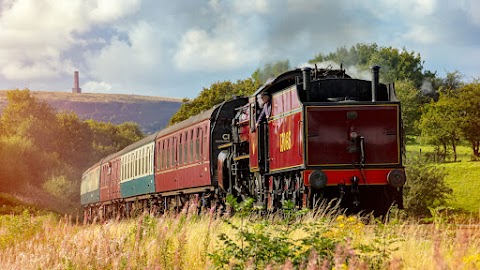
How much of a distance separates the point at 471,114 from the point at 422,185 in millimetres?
31192

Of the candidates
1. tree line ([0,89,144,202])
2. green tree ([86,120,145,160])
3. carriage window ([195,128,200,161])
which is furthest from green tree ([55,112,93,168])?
carriage window ([195,128,200,161])

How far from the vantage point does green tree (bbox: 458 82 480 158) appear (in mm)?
58125

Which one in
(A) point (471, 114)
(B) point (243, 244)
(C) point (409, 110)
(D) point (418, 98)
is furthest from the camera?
(D) point (418, 98)

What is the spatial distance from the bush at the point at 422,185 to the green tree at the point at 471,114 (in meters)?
25.9

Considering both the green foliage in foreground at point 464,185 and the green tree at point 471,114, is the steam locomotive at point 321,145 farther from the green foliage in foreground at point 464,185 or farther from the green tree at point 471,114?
the green tree at point 471,114

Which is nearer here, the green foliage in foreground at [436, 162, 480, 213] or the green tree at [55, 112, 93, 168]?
the green foliage in foreground at [436, 162, 480, 213]

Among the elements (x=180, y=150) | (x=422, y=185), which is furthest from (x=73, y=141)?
(x=180, y=150)

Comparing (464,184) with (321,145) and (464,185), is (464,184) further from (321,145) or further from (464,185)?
(321,145)

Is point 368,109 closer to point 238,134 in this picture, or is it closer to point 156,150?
point 238,134

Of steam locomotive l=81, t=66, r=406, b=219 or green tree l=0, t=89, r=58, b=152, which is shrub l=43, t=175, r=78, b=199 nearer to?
green tree l=0, t=89, r=58, b=152

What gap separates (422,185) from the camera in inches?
1238

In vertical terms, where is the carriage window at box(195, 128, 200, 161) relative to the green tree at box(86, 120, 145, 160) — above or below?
below

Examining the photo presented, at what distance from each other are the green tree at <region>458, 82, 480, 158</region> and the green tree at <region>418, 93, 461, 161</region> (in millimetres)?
433

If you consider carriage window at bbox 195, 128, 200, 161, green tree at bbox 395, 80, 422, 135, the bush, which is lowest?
the bush
